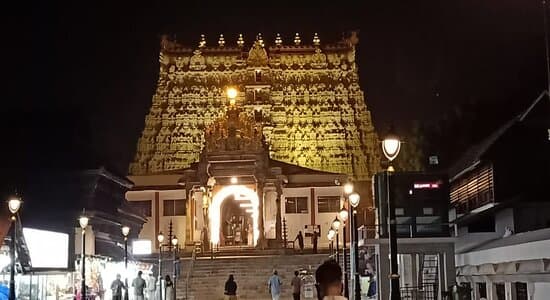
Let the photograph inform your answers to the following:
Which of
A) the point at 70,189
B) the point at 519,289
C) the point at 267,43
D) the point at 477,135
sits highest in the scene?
the point at 267,43

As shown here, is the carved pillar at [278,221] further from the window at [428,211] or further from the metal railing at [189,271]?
the window at [428,211]

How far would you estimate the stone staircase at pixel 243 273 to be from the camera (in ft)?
170

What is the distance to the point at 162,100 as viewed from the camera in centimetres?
8406

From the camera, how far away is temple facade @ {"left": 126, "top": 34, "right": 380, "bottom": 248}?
227 ft

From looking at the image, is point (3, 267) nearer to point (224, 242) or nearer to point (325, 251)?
point (325, 251)

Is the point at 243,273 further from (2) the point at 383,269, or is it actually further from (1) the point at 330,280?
(1) the point at 330,280

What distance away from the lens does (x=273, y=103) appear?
83062 millimetres

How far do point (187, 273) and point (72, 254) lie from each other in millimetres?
16421

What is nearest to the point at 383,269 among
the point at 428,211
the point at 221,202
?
the point at 428,211

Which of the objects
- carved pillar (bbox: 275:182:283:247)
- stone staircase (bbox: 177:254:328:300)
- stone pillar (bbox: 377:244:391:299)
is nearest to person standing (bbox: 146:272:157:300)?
stone staircase (bbox: 177:254:328:300)

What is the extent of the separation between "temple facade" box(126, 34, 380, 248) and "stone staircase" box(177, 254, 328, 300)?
10.7 meters

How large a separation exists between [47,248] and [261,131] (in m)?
37.8

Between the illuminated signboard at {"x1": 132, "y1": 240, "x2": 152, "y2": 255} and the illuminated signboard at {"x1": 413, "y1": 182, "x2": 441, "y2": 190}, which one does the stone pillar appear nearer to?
the illuminated signboard at {"x1": 413, "y1": 182, "x2": 441, "y2": 190}

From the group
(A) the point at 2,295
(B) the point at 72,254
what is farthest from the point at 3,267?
(B) the point at 72,254
